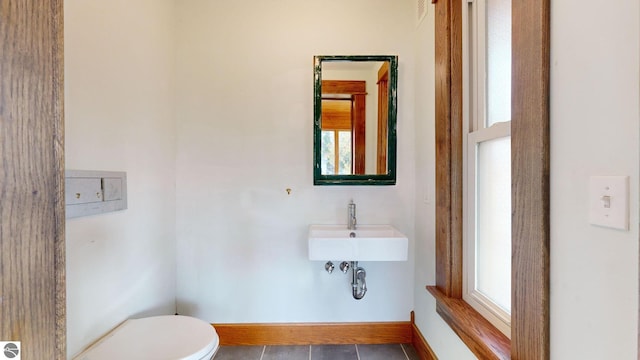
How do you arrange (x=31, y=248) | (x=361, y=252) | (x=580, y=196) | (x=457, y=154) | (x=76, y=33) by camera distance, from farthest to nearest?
1. (x=361, y=252)
2. (x=457, y=154)
3. (x=76, y=33)
4. (x=580, y=196)
5. (x=31, y=248)

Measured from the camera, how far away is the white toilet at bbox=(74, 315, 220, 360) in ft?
3.59

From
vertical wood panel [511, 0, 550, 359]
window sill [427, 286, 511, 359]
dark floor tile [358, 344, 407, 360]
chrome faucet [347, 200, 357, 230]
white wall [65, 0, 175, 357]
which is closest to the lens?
vertical wood panel [511, 0, 550, 359]

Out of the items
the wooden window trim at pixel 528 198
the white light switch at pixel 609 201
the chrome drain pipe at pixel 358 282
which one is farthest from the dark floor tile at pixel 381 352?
the white light switch at pixel 609 201

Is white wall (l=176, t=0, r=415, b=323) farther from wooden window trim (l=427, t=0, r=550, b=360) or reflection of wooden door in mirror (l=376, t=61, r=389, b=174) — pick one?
wooden window trim (l=427, t=0, r=550, b=360)

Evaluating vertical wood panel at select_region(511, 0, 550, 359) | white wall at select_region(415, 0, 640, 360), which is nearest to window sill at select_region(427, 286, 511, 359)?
vertical wood panel at select_region(511, 0, 550, 359)

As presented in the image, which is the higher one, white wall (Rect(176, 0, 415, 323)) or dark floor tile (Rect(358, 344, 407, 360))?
white wall (Rect(176, 0, 415, 323))

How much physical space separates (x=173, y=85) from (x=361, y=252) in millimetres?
1610

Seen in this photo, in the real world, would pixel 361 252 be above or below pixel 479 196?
below

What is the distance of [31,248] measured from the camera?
0.55 meters

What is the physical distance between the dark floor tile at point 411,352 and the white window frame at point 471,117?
655 mm

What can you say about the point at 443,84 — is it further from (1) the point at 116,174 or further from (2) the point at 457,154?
(1) the point at 116,174

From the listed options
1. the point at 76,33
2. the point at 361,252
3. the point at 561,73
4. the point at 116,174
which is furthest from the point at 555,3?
the point at 116,174

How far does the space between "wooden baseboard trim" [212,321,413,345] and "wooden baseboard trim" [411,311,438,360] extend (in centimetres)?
5

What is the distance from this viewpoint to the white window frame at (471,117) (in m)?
1.29
